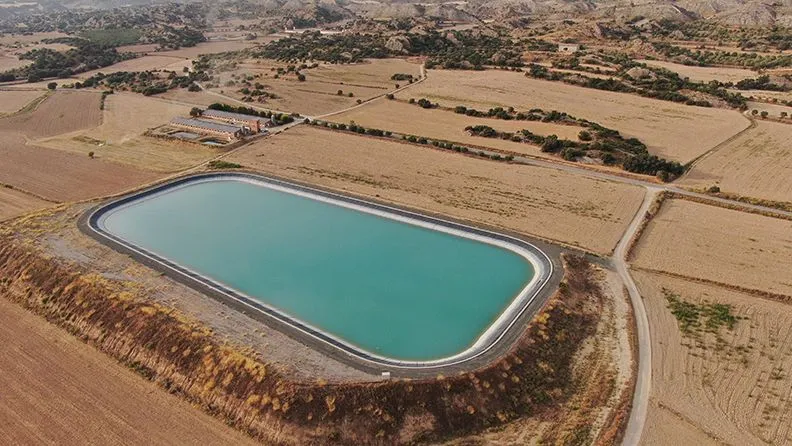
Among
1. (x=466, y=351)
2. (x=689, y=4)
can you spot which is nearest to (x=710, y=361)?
(x=466, y=351)

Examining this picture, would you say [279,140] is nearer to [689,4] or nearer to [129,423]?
[129,423]

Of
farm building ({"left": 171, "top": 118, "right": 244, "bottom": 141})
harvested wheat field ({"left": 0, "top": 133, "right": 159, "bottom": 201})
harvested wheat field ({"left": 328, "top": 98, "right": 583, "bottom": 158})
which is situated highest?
harvested wheat field ({"left": 328, "top": 98, "right": 583, "bottom": 158})

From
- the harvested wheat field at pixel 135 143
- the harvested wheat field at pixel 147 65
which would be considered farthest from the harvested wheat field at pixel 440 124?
the harvested wheat field at pixel 147 65

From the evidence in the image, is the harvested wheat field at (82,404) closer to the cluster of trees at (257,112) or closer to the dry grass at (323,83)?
the cluster of trees at (257,112)

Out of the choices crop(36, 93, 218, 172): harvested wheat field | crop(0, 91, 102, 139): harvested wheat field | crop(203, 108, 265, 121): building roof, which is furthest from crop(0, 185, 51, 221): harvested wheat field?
crop(203, 108, 265, 121): building roof

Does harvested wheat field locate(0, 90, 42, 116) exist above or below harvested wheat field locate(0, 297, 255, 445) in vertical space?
above

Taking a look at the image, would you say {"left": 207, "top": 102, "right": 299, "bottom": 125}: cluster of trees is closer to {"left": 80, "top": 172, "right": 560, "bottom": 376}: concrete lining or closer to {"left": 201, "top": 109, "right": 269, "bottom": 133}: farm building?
{"left": 201, "top": 109, "right": 269, "bottom": 133}: farm building
